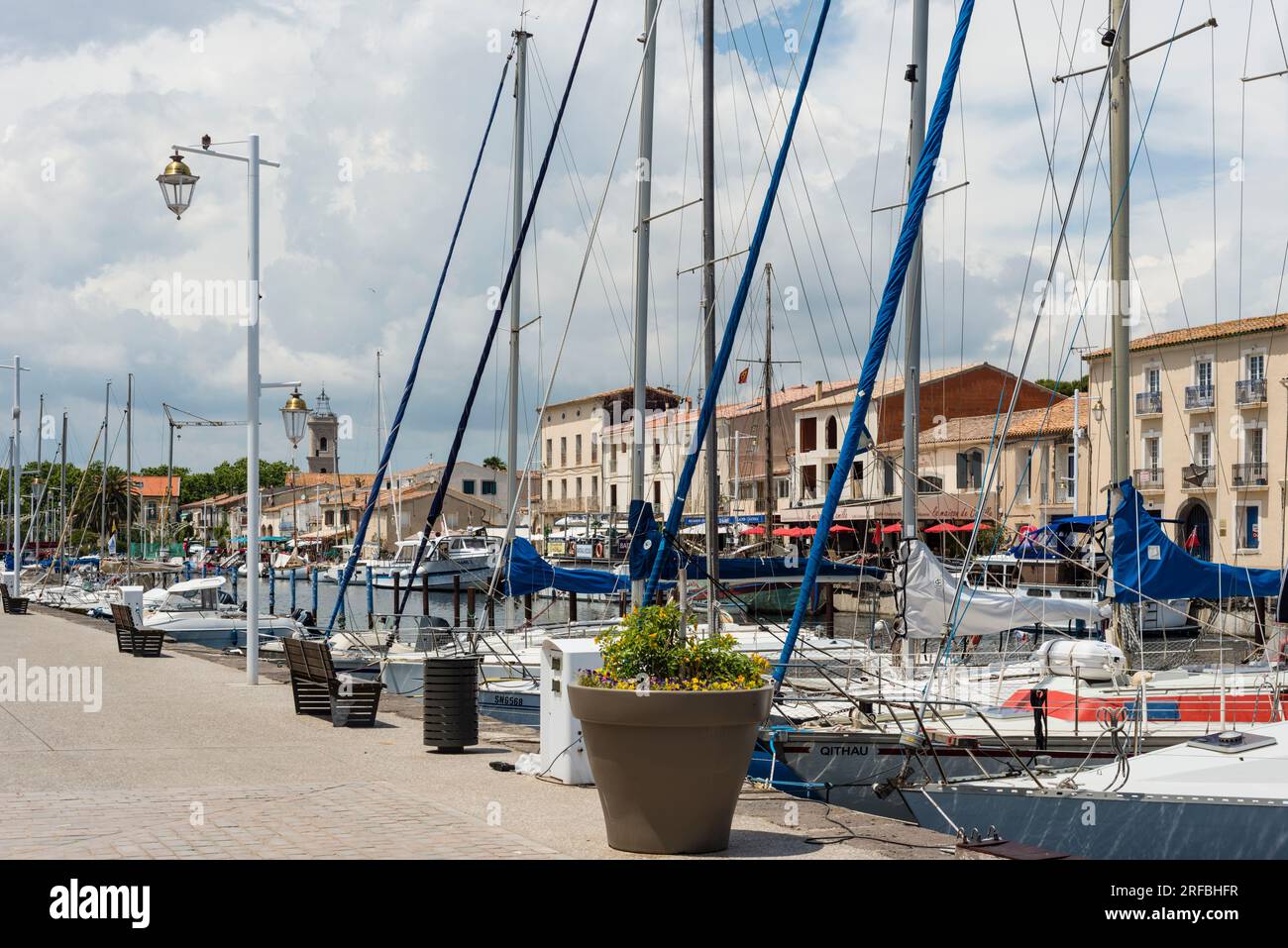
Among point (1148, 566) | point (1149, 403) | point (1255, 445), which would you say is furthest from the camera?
point (1149, 403)

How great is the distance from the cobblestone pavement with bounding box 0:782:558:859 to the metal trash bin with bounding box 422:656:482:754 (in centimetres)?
230

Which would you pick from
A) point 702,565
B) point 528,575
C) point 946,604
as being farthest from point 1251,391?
point 946,604

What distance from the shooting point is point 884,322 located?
591 inches

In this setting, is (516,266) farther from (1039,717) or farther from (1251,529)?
(1251,529)

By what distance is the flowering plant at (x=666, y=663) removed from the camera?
27.0ft

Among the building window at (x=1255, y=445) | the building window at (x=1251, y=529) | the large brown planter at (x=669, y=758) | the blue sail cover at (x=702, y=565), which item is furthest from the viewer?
the building window at (x=1255, y=445)

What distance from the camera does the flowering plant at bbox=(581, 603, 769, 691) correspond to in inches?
324

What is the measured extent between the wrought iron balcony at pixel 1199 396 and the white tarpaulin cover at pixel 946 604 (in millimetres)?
44697

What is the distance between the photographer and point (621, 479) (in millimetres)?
108000

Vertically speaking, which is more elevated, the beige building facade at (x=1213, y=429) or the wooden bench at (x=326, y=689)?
the beige building facade at (x=1213, y=429)

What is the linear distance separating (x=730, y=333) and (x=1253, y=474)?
47136 mm

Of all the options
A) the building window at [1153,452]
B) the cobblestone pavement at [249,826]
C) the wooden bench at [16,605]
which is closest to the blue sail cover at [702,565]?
the cobblestone pavement at [249,826]

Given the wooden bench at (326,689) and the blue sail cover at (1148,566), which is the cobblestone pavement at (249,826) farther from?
the blue sail cover at (1148,566)
